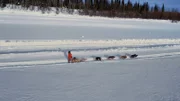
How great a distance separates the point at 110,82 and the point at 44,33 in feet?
36.3

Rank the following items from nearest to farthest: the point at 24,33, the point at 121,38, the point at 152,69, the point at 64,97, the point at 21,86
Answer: the point at 64,97
the point at 21,86
the point at 152,69
the point at 24,33
the point at 121,38

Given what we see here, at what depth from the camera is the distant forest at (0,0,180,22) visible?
33009 millimetres

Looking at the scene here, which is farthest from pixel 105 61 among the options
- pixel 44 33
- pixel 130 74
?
pixel 44 33

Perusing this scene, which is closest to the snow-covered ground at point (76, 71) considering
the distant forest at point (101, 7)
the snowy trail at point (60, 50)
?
the snowy trail at point (60, 50)

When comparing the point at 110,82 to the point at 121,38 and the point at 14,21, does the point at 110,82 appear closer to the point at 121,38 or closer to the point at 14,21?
the point at 121,38

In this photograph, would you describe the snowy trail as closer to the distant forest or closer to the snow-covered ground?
the snow-covered ground

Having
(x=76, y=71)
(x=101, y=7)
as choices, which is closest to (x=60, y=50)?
(x=76, y=71)

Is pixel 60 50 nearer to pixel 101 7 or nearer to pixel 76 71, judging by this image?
pixel 76 71

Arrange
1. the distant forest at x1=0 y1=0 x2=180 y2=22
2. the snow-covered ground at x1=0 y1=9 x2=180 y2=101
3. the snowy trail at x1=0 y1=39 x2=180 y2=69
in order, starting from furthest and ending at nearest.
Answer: the distant forest at x1=0 y1=0 x2=180 y2=22 → the snowy trail at x1=0 y1=39 x2=180 y2=69 → the snow-covered ground at x1=0 y1=9 x2=180 y2=101

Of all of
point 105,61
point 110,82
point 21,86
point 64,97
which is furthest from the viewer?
point 105,61

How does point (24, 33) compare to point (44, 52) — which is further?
point (24, 33)

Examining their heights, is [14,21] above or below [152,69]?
above

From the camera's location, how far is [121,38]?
20766 mm

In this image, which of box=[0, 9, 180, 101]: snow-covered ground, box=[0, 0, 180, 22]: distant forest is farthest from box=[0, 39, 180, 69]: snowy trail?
box=[0, 0, 180, 22]: distant forest
